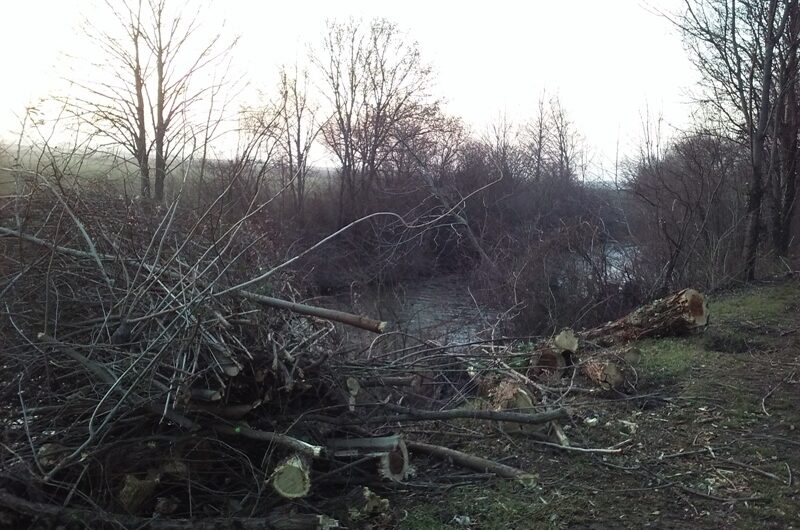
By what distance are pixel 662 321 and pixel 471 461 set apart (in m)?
4.13

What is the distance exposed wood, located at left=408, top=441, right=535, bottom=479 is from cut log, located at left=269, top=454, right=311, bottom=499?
1074mm

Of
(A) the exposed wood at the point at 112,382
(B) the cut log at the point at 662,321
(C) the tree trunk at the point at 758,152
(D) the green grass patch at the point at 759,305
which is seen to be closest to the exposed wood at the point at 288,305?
(A) the exposed wood at the point at 112,382

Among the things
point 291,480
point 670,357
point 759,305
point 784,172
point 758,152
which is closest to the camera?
point 291,480

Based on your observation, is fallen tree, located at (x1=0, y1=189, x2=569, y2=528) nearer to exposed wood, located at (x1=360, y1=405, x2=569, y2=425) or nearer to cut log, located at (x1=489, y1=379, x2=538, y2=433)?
exposed wood, located at (x1=360, y1=405, x2=569, y2=425)

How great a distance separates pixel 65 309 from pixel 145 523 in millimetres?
1519

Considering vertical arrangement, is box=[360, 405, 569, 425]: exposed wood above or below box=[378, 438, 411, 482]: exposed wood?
above

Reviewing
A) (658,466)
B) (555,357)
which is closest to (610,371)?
(555,357)

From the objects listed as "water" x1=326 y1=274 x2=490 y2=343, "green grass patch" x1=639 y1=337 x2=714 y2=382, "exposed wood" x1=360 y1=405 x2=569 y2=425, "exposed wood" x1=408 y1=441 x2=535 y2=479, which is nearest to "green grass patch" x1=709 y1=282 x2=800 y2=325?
"green grass patch" x1=639 y1=337 x2=714 y2=382

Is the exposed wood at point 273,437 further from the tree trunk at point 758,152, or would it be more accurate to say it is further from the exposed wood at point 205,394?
the tree trunk at point 758,152

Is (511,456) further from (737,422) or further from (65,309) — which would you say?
(65,309)

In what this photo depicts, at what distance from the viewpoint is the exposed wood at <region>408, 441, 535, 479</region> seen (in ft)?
12.6

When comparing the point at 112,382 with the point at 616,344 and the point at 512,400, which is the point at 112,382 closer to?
the point at 512,400

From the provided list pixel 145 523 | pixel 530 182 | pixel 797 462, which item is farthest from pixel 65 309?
pixel 530 182

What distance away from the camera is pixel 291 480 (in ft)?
11.1
